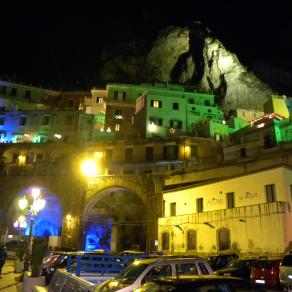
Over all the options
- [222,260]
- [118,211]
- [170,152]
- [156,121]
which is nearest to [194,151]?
[170,152]

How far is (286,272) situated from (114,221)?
109 ft

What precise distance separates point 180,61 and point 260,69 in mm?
18268

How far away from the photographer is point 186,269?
28.6 ft

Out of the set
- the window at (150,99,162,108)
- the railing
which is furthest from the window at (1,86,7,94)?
the railing

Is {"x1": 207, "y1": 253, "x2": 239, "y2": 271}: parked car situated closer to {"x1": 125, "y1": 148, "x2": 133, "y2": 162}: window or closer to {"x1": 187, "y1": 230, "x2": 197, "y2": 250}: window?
{"x1": 187, "y1": 230, "x2": 197, "y2": 250}: window

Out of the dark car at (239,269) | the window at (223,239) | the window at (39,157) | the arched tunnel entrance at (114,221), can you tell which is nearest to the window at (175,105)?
the arched tunnel entrance at (114,221)

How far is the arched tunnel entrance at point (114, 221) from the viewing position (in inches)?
1634

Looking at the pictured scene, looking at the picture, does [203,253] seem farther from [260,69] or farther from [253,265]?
[260,69]

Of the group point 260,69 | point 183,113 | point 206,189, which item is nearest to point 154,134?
point 183,113

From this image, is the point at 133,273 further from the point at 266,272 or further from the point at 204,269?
the point at 266,272

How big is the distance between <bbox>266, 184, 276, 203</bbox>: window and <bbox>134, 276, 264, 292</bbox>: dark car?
19.7 m

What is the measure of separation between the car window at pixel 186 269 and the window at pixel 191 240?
2068 cm

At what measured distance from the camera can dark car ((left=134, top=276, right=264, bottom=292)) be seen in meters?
5.11

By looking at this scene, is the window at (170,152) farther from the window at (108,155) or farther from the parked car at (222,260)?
the parked car at (222,260)
